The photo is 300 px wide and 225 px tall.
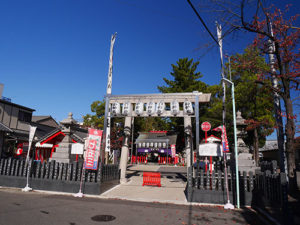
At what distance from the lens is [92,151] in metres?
9.78

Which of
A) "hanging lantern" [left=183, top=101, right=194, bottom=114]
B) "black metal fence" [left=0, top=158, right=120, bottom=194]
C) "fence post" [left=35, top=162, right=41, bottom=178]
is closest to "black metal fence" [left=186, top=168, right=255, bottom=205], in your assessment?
"hanging lantern" [left=183, top=101, right=194, bottom=114]

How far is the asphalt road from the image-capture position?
18.6 feet

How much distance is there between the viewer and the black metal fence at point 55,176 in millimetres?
9609

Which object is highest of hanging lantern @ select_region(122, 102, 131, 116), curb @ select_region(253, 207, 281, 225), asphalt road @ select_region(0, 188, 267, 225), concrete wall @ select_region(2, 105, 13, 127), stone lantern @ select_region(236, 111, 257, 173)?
concrete wall @ select_region(2, 105, 13, 127)

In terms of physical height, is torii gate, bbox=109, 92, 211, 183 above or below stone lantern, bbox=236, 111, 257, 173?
above

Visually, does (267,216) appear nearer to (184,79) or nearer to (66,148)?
(66,148)

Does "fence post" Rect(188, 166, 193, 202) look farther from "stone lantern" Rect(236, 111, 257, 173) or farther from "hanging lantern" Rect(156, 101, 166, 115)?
"hanging lantern" Rect(156, 101, 166, 115)

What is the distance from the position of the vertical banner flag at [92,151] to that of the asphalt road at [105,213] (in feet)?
5.98

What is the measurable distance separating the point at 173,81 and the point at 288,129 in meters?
32.4

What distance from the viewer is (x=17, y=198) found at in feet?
26.2

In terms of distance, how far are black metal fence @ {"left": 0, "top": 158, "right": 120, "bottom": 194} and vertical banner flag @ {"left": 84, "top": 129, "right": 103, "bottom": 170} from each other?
0.32 meters

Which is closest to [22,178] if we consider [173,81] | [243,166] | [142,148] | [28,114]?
[243,166]

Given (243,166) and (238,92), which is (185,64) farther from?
(243,166)

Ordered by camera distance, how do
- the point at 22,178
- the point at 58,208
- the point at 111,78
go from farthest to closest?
the point at 111,78
the point at 22,178
the point at 58,208
